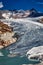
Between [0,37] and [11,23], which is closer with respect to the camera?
[0,37]

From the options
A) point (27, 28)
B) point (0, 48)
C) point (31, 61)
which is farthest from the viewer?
point (27, 28)

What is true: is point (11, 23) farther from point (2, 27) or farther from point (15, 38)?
point (15, 38)

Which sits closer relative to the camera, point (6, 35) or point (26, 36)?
point (26, 36)

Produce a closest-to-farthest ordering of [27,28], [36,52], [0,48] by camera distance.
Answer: [36,52] < [0,48] < [27,28]

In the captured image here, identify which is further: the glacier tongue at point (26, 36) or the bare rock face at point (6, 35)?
the bare rock face at point (6, 35)

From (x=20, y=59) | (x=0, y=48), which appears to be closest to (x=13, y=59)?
(x=20, y=59)

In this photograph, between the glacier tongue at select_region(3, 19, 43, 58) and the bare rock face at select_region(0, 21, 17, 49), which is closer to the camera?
the glacier tongue at select_region(3, 19, 43, 58)
